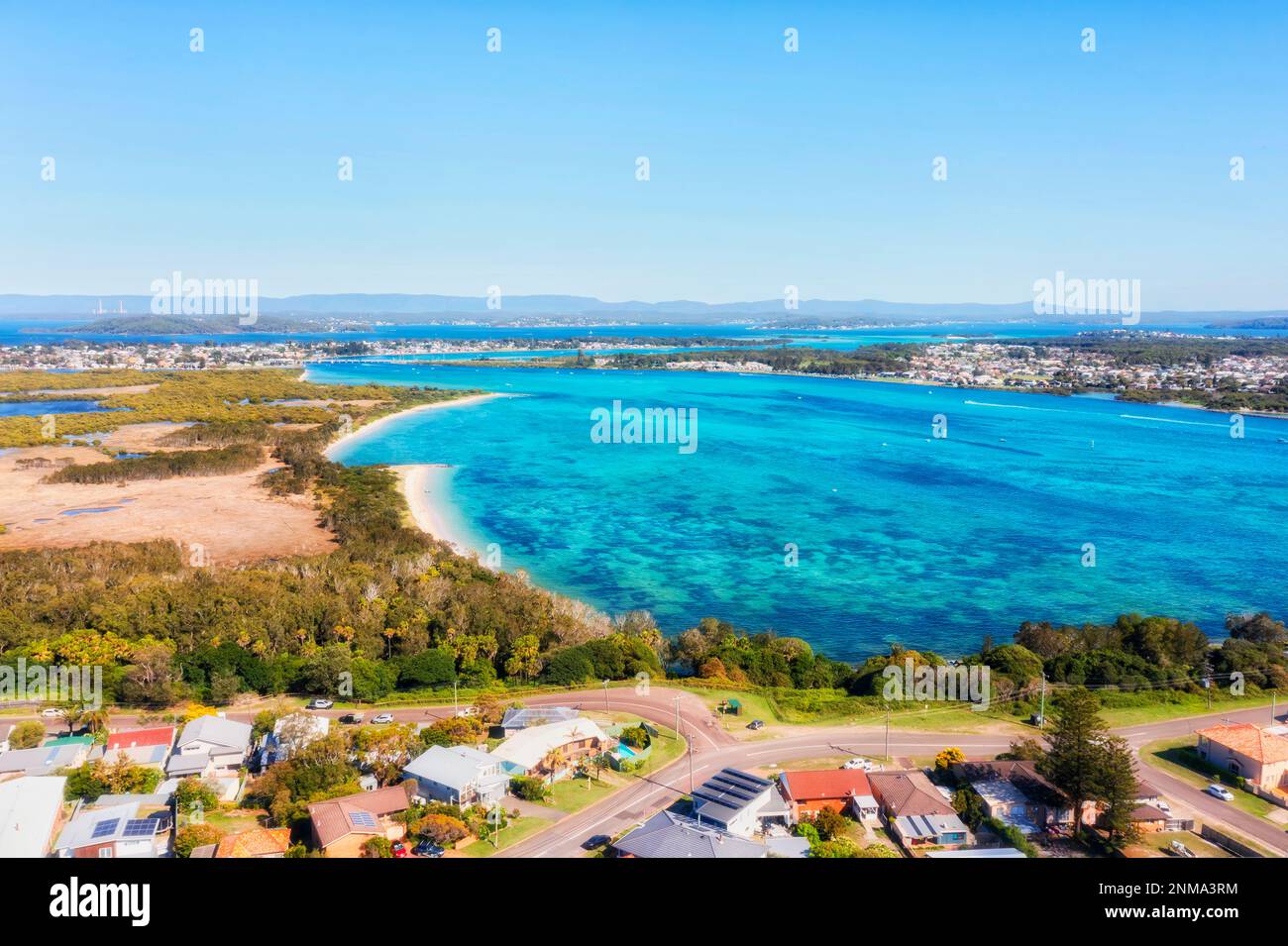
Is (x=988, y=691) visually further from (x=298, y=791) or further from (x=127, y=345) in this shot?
(x=127, y=345)

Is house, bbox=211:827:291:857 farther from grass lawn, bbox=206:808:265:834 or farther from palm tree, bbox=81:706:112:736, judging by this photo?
palm tree, bbox=81:706:112:736

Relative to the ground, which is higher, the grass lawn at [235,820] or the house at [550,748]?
the house at [550,748]

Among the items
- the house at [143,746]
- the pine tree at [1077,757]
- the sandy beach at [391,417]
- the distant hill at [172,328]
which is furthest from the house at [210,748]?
the distant hill at [172,328]

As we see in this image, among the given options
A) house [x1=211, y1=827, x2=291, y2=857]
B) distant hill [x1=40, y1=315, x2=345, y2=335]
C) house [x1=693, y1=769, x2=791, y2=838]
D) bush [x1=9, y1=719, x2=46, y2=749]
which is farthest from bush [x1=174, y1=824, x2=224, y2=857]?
distant hill [x1=40, y1=315, x2=345, y2=335]

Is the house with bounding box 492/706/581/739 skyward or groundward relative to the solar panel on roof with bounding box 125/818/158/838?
groundward

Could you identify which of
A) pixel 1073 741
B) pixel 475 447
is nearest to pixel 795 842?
pixel 1073 741

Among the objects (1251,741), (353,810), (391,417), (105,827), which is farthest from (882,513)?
(391,417)

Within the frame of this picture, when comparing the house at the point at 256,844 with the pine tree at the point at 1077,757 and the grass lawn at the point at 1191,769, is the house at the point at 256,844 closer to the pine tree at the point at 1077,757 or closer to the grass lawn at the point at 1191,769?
the pine tree at the point at 1077,757
